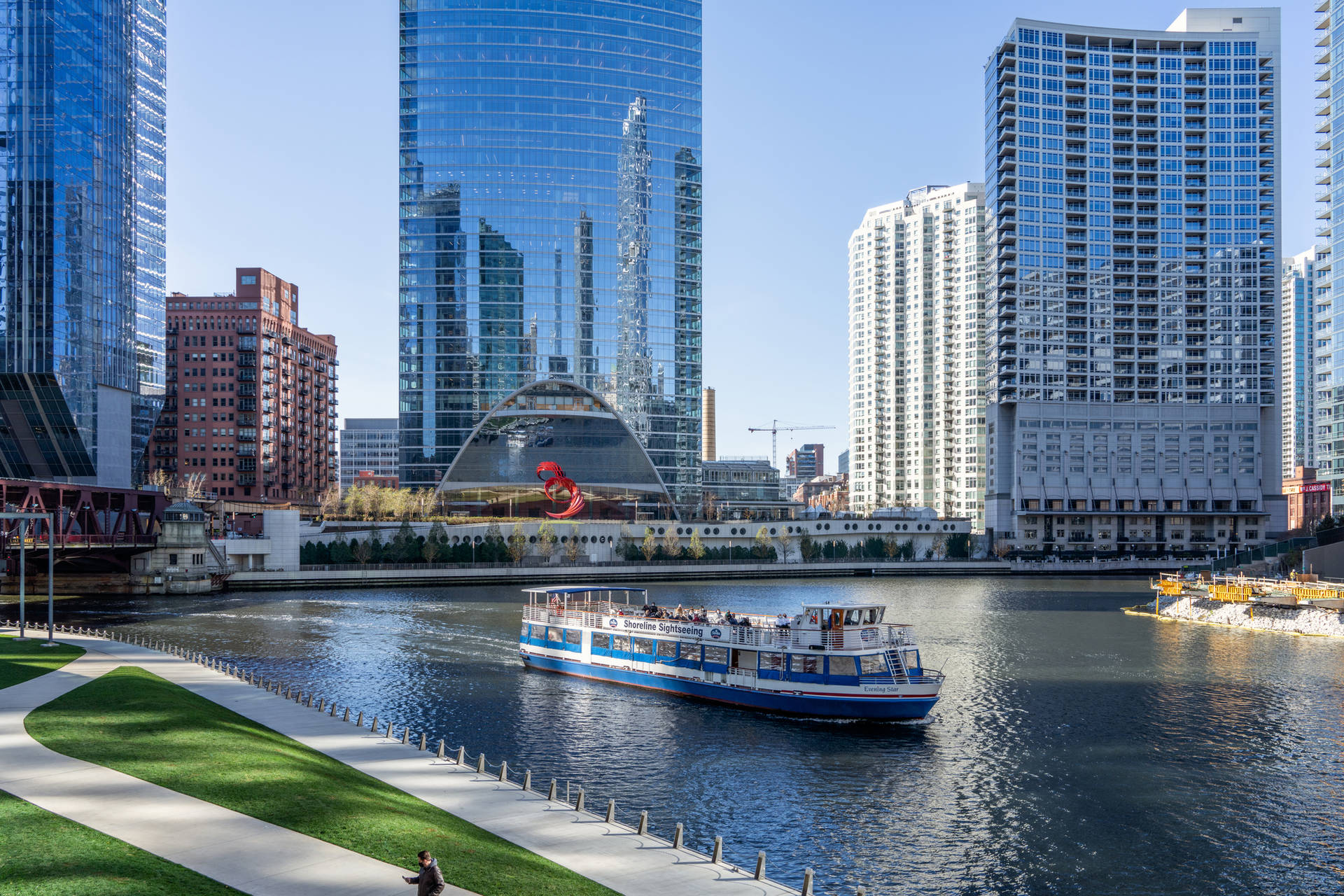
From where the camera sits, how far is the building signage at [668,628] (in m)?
64.3

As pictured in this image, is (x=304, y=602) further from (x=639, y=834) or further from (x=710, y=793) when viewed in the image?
(x=639, y=834)

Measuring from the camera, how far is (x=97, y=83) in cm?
15888

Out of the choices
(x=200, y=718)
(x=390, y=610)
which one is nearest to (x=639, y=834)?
(x=200, y=718)

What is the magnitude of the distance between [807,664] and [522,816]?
30.2m

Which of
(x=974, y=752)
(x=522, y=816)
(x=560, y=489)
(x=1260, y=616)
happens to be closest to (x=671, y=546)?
(x=560, y=489)

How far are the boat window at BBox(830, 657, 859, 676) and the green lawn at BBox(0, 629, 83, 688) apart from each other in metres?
42.7

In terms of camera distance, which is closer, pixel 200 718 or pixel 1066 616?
pixel 200 718

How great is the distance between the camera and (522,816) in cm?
3253

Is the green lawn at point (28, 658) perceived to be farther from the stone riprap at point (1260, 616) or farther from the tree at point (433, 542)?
the stone riprap at point (1260, 616)

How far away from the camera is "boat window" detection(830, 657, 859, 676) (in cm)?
5862

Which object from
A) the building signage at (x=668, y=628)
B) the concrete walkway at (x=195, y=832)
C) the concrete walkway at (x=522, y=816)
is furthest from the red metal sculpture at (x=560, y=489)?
the concrete walkway at (x=195, y=832)

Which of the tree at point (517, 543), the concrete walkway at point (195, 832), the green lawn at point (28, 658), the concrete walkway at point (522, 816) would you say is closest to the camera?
the concrete walkway at point (195, 832)

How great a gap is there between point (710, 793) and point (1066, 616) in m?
78.1

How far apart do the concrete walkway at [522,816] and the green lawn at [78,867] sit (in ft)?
16.3
